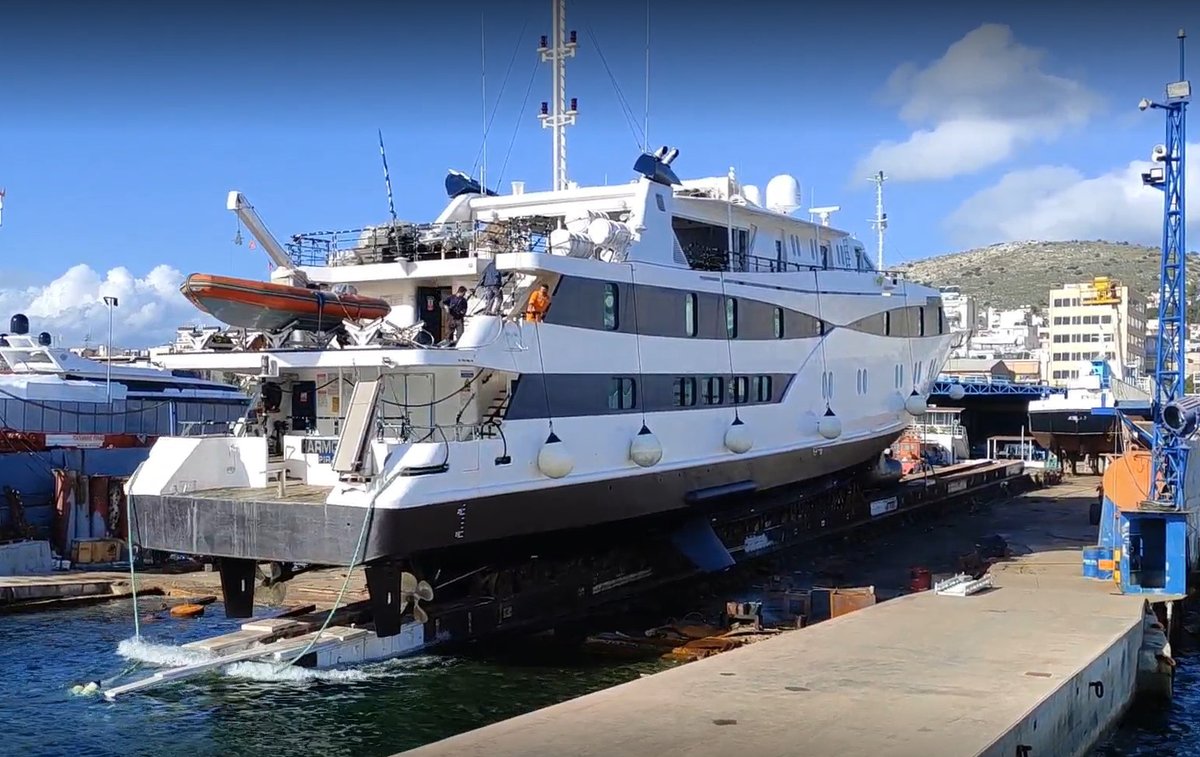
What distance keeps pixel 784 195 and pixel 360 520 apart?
49.1ft

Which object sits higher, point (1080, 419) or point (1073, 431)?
point (1080, 419)

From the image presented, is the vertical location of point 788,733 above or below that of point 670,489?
below

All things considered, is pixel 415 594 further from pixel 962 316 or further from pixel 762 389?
pixel 962 316

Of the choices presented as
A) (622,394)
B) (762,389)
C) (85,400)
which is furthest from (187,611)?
(85,400)

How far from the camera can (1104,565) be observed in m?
18.1

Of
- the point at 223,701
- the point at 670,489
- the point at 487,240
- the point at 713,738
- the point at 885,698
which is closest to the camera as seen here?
the point at 713,738

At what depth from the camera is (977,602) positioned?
15.9 metres

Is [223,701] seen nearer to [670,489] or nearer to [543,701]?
[543,701]

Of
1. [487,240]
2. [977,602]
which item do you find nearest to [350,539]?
[487,240]

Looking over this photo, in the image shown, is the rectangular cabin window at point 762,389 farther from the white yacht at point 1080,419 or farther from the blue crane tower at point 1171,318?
the white yacht at point 1080,419

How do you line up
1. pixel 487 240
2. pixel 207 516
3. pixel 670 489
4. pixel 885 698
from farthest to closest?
pixel 670 489, pixel 487 240, pixel 207 516, pixel 885 698

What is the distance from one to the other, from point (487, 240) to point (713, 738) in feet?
31.7

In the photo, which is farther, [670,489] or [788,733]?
[670,489]

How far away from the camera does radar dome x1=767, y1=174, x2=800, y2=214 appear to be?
82.7 feet
